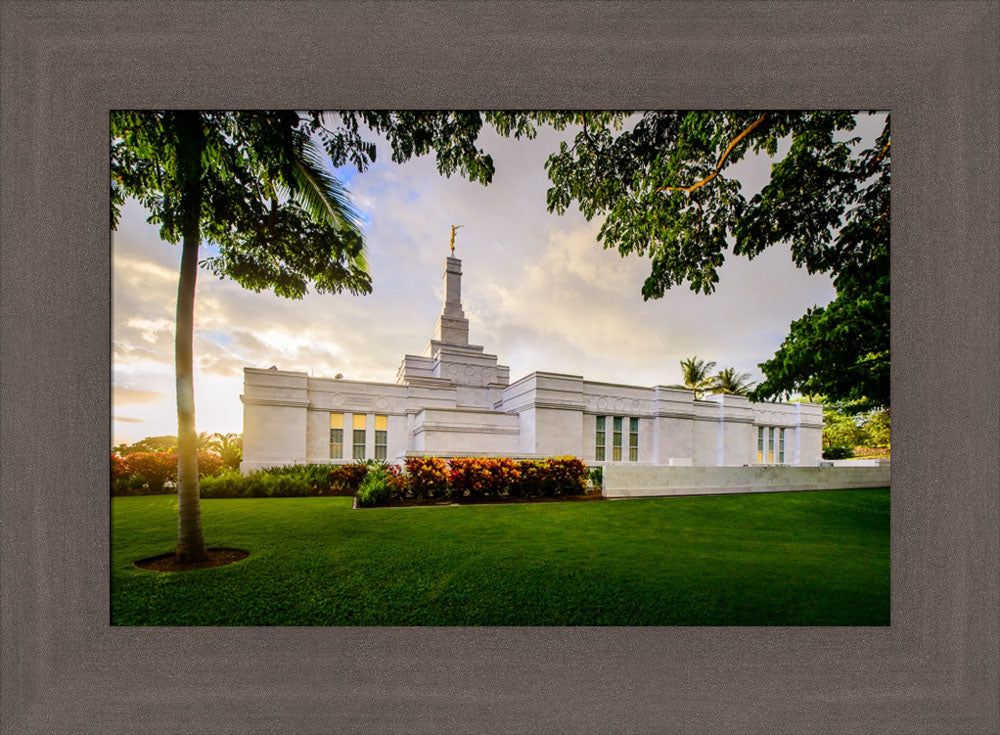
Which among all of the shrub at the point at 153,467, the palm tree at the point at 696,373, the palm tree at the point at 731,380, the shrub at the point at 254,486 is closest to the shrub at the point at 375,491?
the shrub at the point at 254,486

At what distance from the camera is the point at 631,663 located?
84.7 inches

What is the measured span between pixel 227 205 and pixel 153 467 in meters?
4.96

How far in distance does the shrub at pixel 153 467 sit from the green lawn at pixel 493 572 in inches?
55.2

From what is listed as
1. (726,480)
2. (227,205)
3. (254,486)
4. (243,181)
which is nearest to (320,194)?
(243,181)

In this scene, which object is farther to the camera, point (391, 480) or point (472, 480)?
point (472, 480)

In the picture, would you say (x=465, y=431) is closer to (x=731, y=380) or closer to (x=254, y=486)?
(x=254, y=486)

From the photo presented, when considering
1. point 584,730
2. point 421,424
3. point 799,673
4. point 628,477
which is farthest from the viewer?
point 421,424

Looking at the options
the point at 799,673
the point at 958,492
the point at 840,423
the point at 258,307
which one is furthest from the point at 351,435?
the point at 840,423

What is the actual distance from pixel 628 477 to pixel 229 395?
19.4 ft

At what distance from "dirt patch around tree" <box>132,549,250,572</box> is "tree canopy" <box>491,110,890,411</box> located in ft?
13.2

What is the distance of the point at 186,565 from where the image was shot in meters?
2.95

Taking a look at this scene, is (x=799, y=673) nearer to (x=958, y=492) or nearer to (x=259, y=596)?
(x=958, y=492)

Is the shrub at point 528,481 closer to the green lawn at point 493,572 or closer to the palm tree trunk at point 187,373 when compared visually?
the green lawn at point 493,572

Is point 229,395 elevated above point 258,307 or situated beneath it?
situated beneath
